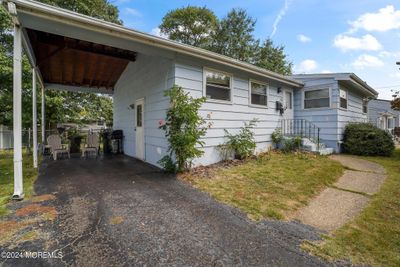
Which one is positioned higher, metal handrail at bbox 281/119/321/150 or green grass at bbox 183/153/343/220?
metal handrail at bbox 281/119/321/150

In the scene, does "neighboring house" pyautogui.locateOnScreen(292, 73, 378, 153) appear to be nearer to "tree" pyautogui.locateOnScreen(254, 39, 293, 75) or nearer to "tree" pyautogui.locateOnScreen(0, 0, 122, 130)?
"tree" pyautogui.locateOnScreen(254, 39, 293, 75)

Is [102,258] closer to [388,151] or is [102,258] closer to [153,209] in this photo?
[153,209]

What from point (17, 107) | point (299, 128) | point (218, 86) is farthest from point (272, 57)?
point (17, 107)

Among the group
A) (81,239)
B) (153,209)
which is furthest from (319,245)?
(81,239)

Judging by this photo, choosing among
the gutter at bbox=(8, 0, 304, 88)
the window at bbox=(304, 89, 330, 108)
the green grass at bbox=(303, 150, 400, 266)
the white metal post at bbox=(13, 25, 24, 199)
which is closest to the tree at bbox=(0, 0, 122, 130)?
the white metal post at bbox=(13, 25, 24, 199)

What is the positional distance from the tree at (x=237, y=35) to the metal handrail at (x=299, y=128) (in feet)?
49.6

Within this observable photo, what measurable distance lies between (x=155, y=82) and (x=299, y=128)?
292 inches

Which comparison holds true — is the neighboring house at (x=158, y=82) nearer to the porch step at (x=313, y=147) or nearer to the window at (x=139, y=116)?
the window at (x=139, y=116)

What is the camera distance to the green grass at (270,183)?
3.74 metres

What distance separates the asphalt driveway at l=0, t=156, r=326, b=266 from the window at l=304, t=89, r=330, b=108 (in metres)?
8.29

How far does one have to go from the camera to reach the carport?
3715 millimetres

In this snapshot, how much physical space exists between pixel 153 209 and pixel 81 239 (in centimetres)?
112

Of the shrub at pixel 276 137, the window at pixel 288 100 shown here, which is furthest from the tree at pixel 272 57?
the shrub at pixel 276 137

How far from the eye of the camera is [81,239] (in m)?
2.56
